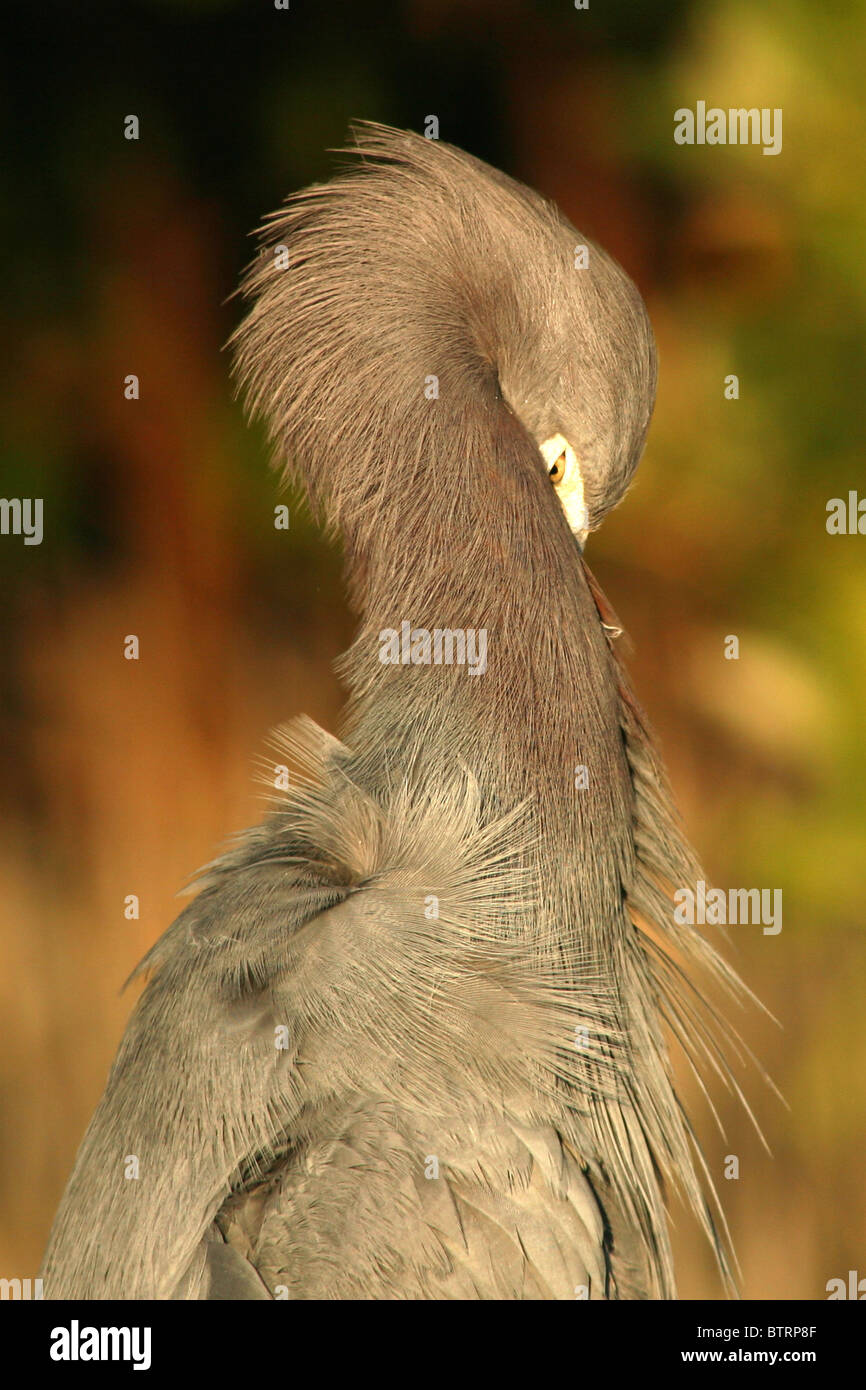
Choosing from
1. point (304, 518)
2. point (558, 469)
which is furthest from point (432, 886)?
point (304, 518)

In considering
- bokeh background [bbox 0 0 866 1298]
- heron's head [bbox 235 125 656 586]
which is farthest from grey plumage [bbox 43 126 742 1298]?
bokeh background [bbox 0 0 866 1298]

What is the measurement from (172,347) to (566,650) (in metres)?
1.16

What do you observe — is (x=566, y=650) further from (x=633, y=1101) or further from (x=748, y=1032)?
(x=748, y=1032)

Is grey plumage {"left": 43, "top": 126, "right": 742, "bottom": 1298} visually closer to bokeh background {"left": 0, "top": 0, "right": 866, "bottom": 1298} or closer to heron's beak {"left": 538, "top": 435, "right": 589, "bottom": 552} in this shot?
heron's beak {"left": 538, "top": 435, "right": 589, "bottom": 552}

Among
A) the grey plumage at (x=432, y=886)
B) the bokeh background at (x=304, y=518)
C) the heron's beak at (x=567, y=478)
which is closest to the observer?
the grey plumage at (x=432, y=886)

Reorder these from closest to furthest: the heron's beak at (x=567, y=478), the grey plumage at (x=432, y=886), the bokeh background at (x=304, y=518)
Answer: the grey plumage at (x=432, y=886) < the heron's beak at (x=567, y=478) < the bokeh background at (x=304, y=518)

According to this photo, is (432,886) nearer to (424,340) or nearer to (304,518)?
(424,340)

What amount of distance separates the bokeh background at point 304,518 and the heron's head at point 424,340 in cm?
80

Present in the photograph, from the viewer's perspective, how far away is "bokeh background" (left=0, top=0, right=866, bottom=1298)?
1755 mm

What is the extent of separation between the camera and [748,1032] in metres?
1.90

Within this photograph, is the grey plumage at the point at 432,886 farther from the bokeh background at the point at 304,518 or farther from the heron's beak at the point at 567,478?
the bokeh background at the point at 304,518

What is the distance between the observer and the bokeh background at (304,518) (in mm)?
1755

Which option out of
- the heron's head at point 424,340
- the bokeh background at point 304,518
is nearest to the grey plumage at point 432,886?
the heron's head at point 424,340

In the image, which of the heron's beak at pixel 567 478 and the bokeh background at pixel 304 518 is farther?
the bokeh background at pixel 304 518
